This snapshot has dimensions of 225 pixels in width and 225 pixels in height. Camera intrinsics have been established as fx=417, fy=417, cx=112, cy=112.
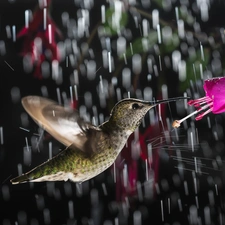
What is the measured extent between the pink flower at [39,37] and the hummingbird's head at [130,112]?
0.28 m

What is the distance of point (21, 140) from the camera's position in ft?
2.39

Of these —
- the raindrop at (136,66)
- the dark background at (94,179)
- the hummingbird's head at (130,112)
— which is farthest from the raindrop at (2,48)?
the hummingbird's head at (130,112)

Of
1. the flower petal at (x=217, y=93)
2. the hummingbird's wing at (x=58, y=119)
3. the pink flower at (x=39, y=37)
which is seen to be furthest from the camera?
the pink flower at (x=39, y=37)

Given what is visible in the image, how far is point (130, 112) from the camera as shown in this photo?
0.47m

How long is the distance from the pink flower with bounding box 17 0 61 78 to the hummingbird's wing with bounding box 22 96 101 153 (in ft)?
0.95

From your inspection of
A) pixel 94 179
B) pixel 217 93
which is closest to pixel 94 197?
pixel 94 179

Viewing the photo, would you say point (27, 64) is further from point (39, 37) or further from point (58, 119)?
point (58, 119)

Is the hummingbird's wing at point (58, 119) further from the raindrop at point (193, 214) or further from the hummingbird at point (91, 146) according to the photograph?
the raindrop at point (193, 214)

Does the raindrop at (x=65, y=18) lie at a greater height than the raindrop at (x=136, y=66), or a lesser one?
greater

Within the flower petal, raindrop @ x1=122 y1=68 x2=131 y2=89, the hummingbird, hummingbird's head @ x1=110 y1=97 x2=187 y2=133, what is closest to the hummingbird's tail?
the hummingbird

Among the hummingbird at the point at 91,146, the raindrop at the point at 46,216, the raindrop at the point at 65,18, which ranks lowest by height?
the raindrop at the point at 46,216

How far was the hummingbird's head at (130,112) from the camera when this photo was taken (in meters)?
0.46

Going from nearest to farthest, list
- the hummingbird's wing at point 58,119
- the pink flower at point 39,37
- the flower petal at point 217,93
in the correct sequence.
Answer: the flower petal at point 217,93 < the hummingbird's wing at point 58,119 < the pink flower at point 39,37

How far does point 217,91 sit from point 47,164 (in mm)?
238
